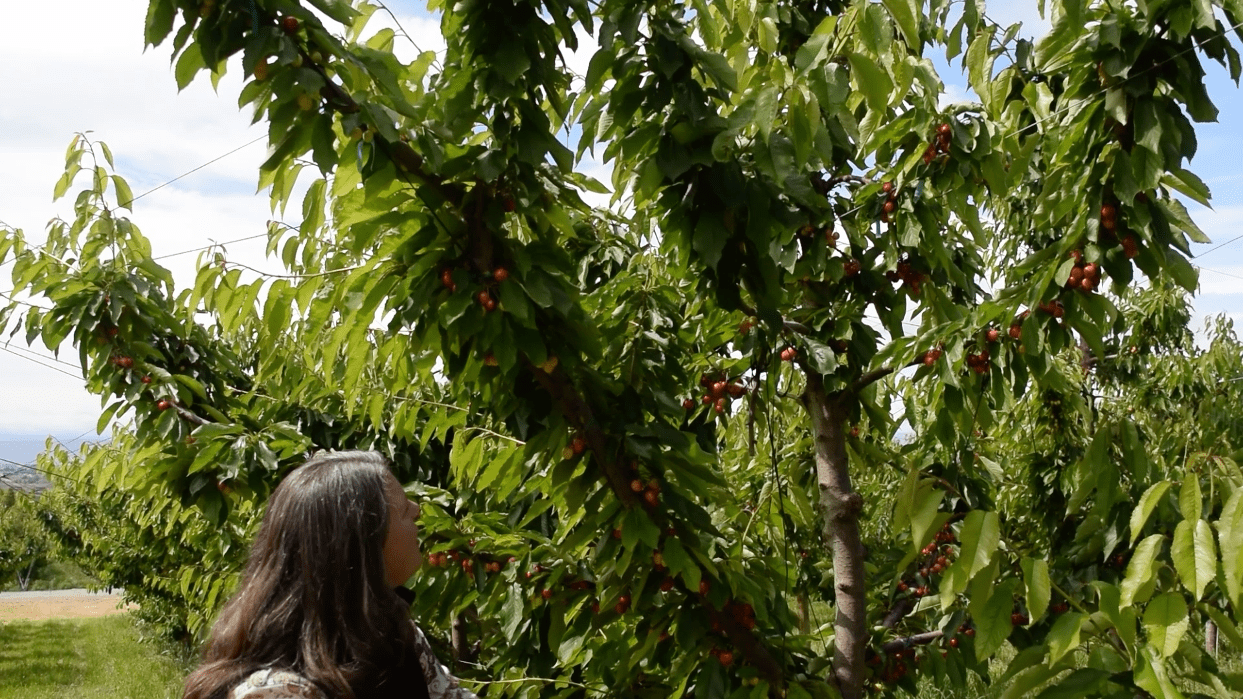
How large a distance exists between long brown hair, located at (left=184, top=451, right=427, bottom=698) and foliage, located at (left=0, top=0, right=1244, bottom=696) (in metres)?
0.39

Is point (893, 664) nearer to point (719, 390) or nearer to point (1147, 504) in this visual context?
point (719, 390)

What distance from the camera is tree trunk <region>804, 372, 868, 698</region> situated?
2.45m

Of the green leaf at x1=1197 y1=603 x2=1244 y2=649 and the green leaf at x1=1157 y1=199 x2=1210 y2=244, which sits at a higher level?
the green leaf at x1=1157 y1=199 x2=1210 y2=244

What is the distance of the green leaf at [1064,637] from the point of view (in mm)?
1292

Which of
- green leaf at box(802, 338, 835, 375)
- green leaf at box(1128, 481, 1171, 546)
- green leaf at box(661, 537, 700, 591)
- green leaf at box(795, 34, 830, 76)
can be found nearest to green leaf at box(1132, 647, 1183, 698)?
green leaf at box(1128, 481, 1171, 546)

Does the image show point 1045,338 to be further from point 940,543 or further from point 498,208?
point 940,543

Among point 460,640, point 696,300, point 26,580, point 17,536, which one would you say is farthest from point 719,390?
point 26,580

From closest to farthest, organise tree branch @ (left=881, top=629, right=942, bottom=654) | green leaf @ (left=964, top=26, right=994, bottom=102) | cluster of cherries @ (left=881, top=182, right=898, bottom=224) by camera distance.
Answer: green leaf @ (left=964, top=26, right=994, bottom=102), cluster of cherries @ (left=881, top=182, right=898, bottom=224), tree branch @ (left=881, top=629, right=942, bottom=654)

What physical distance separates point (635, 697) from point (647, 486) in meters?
0.70

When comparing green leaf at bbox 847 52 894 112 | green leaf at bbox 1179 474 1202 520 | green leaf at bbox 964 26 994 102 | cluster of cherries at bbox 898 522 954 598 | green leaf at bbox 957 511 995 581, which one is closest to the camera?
green leaf at bbox 1179 474 1202 520

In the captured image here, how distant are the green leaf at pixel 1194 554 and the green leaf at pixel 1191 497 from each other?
0.05 ft

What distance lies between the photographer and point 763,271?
6.12 ft

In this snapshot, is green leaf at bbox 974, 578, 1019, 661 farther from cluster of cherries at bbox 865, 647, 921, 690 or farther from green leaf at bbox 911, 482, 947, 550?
cluster of cherries at bbox 865, 647, 921, 690

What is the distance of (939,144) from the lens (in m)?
2.09
